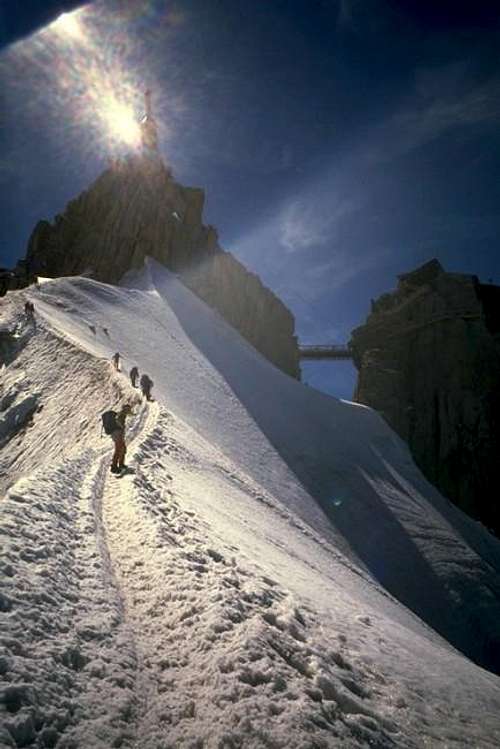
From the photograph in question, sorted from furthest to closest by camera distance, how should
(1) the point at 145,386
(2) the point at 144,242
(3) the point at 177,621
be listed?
1. (2) the point at 144,242
2. (1) the point at 145,386
3. (3) the point at 177,621

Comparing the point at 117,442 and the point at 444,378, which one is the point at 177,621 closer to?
the point at 117,442

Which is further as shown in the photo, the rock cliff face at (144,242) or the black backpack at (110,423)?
the rock cliff face at (144,242)

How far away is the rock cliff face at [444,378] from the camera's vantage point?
45.7m

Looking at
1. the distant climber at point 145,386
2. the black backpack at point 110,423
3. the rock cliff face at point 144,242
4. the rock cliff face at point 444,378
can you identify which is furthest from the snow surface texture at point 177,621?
the rock cliff face at point 144,242

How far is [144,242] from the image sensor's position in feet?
174

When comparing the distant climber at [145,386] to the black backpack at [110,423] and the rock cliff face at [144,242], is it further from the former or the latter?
the rock cliff face at [144,242]

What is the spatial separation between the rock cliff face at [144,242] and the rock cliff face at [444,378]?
1938 centimetres

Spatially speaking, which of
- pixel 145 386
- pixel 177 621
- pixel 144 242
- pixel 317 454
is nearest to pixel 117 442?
pixel 177 621

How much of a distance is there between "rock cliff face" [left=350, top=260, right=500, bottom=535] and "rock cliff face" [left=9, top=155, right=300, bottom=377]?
63.6 feet

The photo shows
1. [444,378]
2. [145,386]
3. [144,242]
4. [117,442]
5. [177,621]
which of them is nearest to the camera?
[177,621]

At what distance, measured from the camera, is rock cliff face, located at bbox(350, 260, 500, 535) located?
45.7m

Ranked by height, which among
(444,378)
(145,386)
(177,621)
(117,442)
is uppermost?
(444,378)

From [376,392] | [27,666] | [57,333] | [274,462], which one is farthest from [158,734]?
[376,392]

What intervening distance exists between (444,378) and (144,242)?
43258mm
